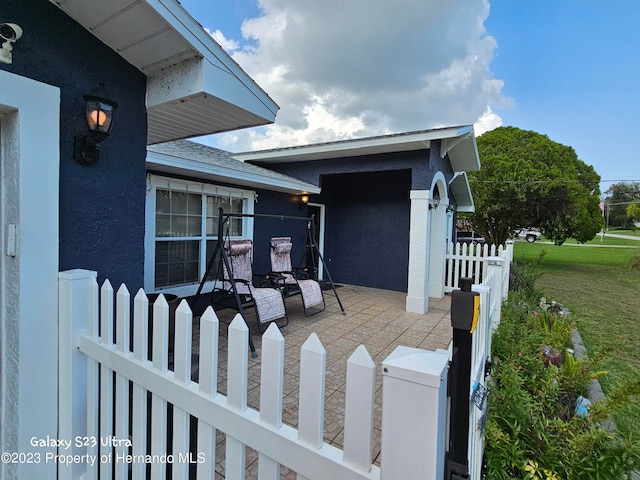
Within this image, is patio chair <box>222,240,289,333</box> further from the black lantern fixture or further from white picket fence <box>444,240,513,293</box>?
white picket fence <box>444,240,513,293</box>

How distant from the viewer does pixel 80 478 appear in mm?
1714

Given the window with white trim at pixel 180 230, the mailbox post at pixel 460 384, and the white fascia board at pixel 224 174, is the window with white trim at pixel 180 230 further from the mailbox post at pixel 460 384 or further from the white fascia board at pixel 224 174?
the mailbox post at pixel 460 384

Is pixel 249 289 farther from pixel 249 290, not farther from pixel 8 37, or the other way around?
pixel 8 37

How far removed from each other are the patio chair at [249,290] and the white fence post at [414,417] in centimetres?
325

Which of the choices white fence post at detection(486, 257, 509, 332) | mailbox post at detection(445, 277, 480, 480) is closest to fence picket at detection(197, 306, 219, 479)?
mailbox post at detection(445, 277, 480, 480)

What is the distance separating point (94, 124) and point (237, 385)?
166cm

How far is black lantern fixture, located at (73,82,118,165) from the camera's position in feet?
5.88

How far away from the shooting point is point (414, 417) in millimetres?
709

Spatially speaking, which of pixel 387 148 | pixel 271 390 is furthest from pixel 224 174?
pixel 271 390

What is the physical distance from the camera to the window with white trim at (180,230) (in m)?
4.23

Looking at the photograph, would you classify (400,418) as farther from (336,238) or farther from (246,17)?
(246,17)

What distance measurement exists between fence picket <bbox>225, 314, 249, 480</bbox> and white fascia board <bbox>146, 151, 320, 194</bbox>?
10.5 feet

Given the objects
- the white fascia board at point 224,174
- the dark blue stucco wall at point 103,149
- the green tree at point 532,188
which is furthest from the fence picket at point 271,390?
the green tree at point 532,188

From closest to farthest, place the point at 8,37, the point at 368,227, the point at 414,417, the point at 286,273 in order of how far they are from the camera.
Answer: the point at 414,417 → the point at 8,37 → the point at 286,273 → the point at 368,227
